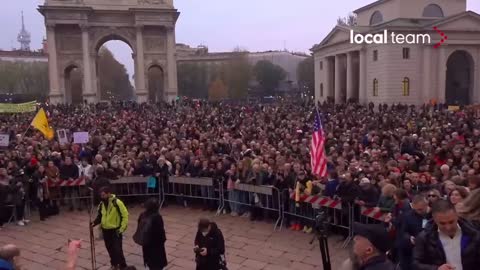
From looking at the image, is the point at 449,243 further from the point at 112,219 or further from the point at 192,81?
the point at 192,81

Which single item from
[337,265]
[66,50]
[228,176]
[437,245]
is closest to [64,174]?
[228,176]

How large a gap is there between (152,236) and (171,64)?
4630 centimetres

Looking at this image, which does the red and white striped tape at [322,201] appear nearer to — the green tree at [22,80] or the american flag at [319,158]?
the american flag at [319,158]

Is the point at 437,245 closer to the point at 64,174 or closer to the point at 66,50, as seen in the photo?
the point at 64,174

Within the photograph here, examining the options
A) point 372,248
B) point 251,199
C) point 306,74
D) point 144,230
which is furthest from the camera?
point 306,74

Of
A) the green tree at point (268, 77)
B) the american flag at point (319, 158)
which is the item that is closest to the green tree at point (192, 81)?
the green tree at point (268, 77)

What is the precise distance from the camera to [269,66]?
97.2 meters

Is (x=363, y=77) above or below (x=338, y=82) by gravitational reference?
above

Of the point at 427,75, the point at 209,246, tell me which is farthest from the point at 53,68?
the point at 209,246

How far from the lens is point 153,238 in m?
7.18

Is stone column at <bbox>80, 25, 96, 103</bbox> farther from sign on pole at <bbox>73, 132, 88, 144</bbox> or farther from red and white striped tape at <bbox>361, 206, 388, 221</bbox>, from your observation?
red and white striped tape at <bbox>361, 206, 388, 221</bbox>

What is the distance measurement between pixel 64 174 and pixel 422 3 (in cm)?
4334

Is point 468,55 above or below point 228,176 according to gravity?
above

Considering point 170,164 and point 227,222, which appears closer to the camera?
point 227,222
